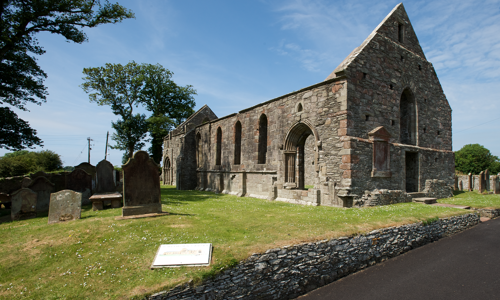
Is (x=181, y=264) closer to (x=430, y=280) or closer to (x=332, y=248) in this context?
(x=332, y=248)

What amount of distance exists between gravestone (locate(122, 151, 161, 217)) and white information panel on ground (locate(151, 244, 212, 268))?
2823 mm

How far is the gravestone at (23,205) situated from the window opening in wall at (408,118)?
1723cm

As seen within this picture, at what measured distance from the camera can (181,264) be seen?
4609mm

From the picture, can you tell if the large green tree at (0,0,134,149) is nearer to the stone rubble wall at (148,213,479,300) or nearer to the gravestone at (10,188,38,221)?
the gravestone at (10,188,38,221)

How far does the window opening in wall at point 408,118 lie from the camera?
45.8ft

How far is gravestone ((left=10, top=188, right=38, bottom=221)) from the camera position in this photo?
8.35 m

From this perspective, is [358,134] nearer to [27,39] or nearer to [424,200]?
[424,200]

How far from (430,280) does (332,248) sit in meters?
2.05

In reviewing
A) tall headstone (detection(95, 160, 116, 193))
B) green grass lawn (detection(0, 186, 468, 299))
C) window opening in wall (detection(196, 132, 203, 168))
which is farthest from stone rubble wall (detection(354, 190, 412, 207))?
window opening in wall (detection(196, 132, 203, 168))

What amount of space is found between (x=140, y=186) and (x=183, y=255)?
12.3 ft

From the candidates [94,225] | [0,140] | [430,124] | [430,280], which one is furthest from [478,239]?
[0,140]

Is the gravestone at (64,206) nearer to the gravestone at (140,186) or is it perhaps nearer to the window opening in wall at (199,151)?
the gravestone at (140,186)

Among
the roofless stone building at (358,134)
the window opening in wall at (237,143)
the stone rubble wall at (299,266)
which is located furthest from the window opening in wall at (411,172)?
the window opening in wall at (237,143)

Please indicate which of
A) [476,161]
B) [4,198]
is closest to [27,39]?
[4,198]
